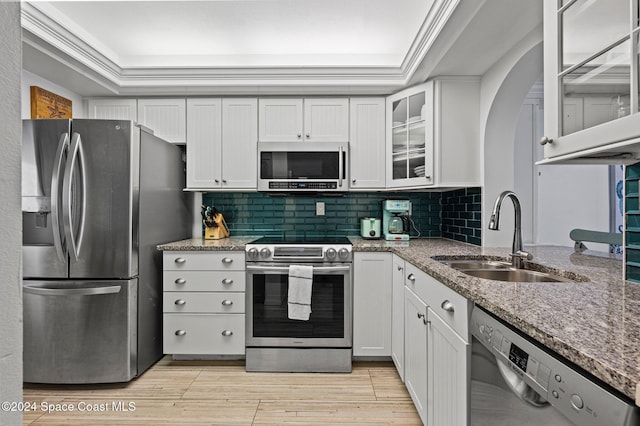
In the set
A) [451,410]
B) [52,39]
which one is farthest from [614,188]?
[52,39]

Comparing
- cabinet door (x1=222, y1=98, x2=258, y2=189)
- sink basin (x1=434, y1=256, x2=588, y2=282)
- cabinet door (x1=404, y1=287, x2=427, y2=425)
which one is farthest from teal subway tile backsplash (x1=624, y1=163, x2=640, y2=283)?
cabinet door (x1=222, y1=98, x2=258, y2=189)

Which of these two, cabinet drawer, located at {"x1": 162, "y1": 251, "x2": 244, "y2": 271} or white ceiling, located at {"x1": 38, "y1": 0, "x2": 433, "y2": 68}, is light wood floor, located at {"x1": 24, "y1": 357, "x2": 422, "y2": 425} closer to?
cabinet drawer, located at {"x1": 162, "y1": 251, "x2": 244, "y2": 271}

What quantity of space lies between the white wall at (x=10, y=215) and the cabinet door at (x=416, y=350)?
1.63m

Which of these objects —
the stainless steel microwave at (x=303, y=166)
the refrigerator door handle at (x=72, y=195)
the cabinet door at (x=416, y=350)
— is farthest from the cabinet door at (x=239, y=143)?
the cabinet door at (x=416, y=350)

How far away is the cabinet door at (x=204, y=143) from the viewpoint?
300cm

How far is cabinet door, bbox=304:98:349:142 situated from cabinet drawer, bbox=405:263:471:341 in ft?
4.96

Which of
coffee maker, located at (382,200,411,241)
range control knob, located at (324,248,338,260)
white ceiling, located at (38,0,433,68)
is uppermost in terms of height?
white ceiling, located at (38,0,433,68)

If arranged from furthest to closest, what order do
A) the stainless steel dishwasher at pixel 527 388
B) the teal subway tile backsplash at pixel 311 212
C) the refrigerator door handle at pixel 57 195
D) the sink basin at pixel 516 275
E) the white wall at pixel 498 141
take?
the teal subway tile backsplash at pixel 311 212, the white wall at pixel 498 141, the refrigerator door handle at pixel 57 195, the sink basin at pixel 516 275, the stainless steel dishwasher at pixel 527 388

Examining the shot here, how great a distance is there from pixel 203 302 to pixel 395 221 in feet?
5.60

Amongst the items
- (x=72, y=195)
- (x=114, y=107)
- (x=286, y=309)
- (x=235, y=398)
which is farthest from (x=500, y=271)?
(x=114, y=107)

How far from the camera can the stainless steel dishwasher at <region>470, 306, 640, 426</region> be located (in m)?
0.63

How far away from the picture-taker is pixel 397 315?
243 centimetres

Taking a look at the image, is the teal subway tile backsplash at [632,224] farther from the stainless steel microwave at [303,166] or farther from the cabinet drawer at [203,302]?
the cabinet drawer at [203,302]

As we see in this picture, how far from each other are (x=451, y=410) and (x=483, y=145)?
1.90 metres
